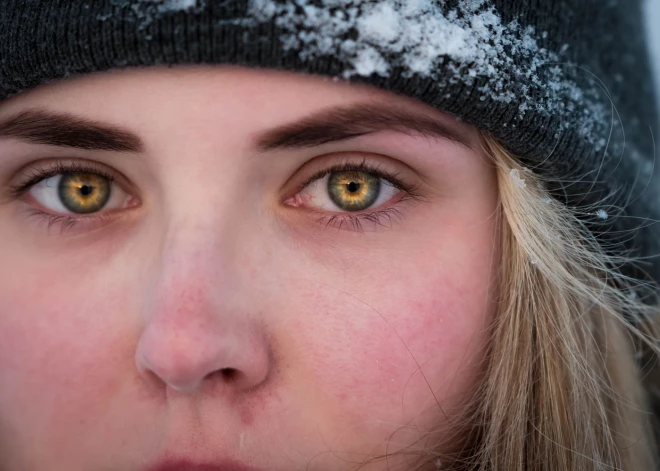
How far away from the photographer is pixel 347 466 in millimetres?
1146

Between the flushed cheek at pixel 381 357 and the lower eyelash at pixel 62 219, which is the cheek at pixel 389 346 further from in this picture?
the lower eyelash at pixel 62 219

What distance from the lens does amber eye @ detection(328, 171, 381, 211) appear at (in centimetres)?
122

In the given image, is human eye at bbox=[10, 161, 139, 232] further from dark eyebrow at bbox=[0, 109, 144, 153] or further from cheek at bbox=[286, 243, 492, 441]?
cheek at bbox=[286, 243, 492, 441]

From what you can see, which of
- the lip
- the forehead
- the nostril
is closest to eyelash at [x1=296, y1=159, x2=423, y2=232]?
the forehead

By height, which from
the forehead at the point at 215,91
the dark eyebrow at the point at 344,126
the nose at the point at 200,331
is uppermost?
the forehead at the point at 215,91

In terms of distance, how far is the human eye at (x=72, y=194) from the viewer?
1.22 metres

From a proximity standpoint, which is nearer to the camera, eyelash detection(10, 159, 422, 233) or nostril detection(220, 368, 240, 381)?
nostril detection(220, 368, 240, 381)

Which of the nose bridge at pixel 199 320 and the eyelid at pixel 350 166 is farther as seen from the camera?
the eyelid at pixel 350 166

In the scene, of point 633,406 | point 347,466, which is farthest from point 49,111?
point 633,406

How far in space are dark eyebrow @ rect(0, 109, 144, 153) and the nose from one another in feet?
0.66

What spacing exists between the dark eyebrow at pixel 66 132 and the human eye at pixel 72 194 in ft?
0.22

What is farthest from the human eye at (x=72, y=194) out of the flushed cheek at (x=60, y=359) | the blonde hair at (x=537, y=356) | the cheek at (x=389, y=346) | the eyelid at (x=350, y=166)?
the blonde hair at (x=537, y=356)

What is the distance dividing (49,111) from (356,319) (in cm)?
63

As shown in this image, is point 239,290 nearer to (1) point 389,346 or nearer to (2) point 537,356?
(1) point 389,346
